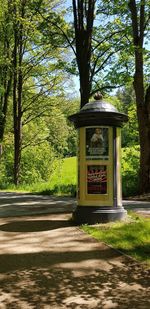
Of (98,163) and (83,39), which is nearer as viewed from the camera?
(98,163)

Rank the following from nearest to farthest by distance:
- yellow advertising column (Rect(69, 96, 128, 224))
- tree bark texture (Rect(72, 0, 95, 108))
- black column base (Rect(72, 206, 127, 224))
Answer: black column base (Rect(72, 206, 127, 224))
yellow advertising column (Rect(69, 96, 128, 224))
tree bark texture (Rect(72, 0, 95, 108))

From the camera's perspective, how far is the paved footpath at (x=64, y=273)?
4988mm

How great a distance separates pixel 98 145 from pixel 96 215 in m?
1.38

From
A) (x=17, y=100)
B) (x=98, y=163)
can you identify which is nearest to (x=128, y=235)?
(x=98, y=163)

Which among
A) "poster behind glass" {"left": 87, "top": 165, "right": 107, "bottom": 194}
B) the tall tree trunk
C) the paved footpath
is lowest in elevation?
the paved footpath

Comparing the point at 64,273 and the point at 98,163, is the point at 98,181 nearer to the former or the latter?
the point at 98,163

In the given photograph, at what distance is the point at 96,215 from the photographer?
9.26 meters

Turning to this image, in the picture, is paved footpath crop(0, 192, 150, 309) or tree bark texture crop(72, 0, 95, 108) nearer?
paved footpath crop(0, 192, 150, 309)

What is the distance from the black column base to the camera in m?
9.26

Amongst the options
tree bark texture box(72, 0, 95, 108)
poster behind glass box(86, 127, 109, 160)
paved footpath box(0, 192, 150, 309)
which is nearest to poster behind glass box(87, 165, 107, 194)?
poster behind glass box(86, 127, 109, 160)

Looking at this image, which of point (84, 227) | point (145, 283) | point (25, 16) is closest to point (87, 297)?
point (145, 283)

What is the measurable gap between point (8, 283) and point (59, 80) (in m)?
29.1

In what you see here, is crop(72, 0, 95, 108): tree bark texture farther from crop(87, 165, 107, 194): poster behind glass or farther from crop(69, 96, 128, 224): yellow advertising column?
crop(87, 165, 107, 194): poster behind glass

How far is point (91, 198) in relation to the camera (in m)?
9.44
